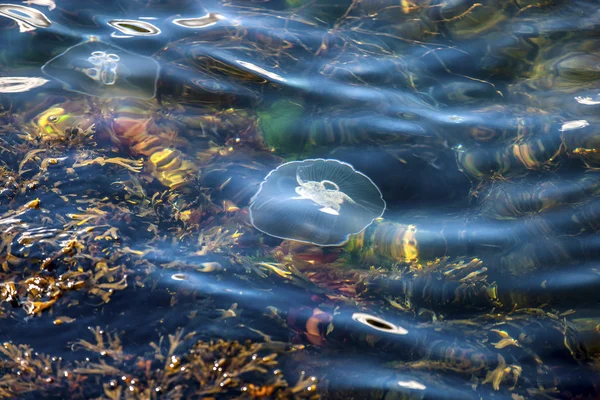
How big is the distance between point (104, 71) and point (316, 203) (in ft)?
6.59

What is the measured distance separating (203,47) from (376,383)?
2.94 meters

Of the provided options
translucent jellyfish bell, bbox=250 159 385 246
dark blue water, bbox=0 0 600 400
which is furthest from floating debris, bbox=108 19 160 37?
translucent jellyfish bell, bbox=250 159 385 246

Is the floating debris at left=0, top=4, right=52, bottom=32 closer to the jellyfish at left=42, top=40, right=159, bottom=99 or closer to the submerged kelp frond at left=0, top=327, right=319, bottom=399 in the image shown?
the jellyfish at left=42, top=40, right=159, bottom=99

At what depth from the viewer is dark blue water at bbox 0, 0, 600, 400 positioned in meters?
2.37

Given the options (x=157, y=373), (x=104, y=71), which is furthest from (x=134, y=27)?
(x=157, y=373)

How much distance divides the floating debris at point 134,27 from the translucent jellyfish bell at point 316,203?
72.7 inches

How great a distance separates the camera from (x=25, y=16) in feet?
14.1

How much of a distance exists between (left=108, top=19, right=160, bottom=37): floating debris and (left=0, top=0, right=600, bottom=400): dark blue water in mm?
41

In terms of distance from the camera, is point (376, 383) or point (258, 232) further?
point (258, 232)

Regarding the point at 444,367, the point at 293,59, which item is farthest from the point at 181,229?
the point at 293,59

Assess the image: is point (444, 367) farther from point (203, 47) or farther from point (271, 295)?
point (203, 47)

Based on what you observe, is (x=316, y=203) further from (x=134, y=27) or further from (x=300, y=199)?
(x=134, y=27)

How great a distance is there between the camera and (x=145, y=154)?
11.1 feet

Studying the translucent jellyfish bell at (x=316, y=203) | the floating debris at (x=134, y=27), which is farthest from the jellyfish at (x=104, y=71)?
the translucent jellyfish bell at (x=316, y=203)
